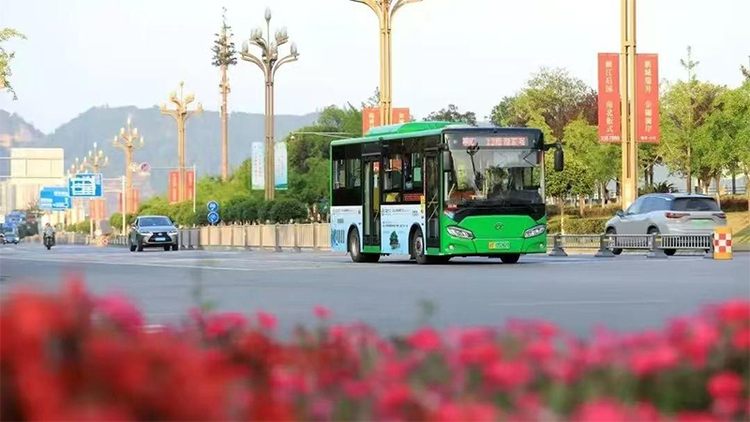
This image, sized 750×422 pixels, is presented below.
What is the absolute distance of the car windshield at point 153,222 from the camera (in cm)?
6694

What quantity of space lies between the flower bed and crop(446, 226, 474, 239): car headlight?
26045mm

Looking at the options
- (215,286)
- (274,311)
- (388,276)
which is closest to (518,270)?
(388,276)

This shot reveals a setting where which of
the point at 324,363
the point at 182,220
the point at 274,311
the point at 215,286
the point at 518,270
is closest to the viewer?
the point at 324,363

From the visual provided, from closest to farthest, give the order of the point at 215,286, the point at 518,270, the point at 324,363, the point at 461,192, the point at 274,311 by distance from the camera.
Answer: the point at 324,363, the point at 274,311, the point at 215,286, the point at 518,270, the point at 461,192

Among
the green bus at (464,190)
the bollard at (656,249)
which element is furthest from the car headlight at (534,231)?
the bollard at (656,249)

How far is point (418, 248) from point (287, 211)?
35.1m

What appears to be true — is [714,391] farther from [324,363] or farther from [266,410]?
[266,410]

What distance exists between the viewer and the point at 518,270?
31234 millimetres

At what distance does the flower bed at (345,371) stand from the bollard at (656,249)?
1299 inches

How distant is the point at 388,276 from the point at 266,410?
24.2 meters

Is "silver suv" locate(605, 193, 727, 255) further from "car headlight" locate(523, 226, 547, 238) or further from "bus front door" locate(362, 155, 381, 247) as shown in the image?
"bus front door" locate(362, 155, 381, 247)

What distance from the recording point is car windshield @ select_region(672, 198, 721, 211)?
140 feet

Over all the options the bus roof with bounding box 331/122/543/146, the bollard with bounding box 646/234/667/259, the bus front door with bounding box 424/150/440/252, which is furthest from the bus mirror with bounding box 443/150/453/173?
the bollard with bounding box 646/234/667/259

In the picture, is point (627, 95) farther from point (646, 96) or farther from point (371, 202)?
point (371, 202)
